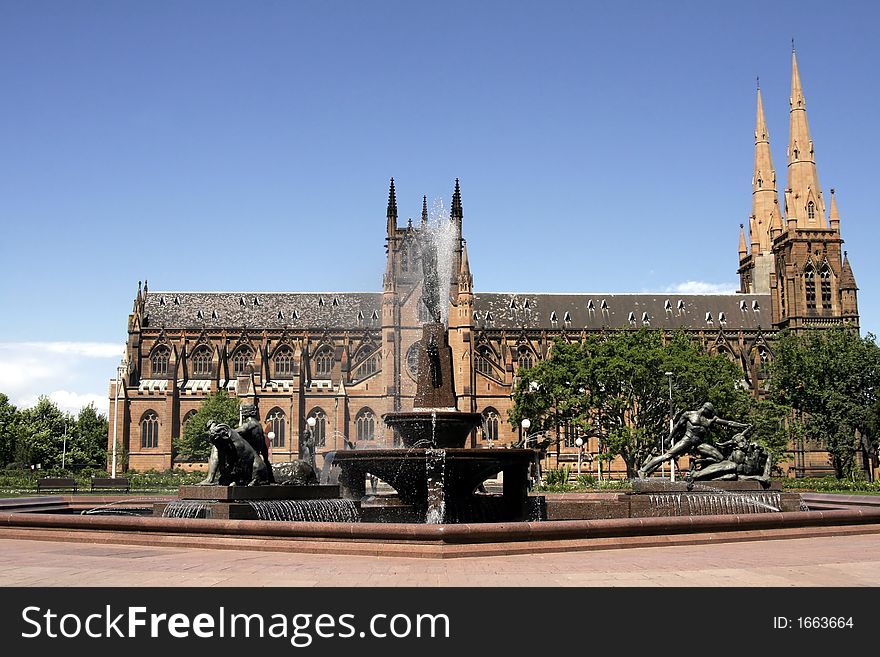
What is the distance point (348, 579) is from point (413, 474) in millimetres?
8333

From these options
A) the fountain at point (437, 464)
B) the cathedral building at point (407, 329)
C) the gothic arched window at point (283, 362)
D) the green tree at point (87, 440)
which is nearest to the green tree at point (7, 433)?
the green tree at point (87, 440)

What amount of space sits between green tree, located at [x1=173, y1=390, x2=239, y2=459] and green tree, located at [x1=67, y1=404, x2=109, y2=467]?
1918cm

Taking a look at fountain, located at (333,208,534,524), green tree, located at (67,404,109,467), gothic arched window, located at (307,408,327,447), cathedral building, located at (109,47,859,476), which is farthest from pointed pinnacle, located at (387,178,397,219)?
fountain, located at (333,208,534,524)

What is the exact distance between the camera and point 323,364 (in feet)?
334

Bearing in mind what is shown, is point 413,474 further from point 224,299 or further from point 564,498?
point 224,299

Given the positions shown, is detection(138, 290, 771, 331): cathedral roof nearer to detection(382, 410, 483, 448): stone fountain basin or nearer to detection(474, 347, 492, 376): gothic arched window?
detection(474, 347, 492, 376): gothic arched window

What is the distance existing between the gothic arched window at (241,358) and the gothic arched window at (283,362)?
2901 mm

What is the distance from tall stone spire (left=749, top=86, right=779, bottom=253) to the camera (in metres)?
113

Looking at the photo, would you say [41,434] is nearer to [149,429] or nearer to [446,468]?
[149,429]

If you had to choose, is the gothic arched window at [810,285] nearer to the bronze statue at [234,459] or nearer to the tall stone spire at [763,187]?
the tall stone spire at [763,187]

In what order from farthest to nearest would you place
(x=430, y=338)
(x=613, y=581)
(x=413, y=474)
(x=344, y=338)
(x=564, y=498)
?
(x=344, y=338), (x=564, y=498), (x=430, y=338), (x=413, y=474), (x=613, y=581)

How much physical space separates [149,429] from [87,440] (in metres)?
20.2
